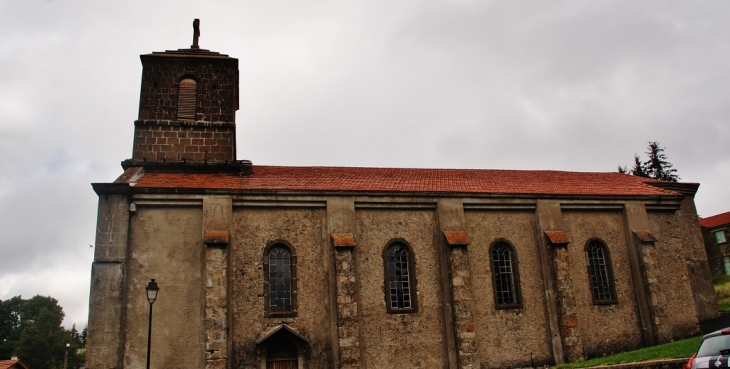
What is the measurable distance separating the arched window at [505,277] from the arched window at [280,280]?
292 inches

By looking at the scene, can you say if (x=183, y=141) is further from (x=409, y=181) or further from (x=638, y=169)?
(x=638, y=169)

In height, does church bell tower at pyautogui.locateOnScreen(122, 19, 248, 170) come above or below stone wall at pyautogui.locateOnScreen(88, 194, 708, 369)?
above

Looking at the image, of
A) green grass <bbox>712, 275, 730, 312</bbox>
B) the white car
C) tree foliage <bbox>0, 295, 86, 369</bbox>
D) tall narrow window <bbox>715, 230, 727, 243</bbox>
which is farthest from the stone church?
tree foliage <bbox>0, 295, 86, 369</bbox>

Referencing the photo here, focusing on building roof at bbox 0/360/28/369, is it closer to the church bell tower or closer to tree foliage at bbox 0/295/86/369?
the church bell tower

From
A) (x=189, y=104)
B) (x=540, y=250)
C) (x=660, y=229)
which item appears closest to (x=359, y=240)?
(x=540, y=250)

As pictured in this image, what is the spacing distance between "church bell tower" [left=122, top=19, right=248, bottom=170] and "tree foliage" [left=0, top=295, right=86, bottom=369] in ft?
159

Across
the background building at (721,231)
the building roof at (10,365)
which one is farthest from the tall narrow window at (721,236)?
the building roof at (10,365)

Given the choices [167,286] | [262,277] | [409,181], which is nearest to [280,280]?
[262,277]

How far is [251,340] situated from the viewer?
721 inches

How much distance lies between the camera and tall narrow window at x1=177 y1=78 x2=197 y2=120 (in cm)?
2338

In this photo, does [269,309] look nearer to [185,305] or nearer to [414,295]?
[185,305]

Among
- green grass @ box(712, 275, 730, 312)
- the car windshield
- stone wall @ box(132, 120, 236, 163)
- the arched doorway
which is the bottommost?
the car windshield

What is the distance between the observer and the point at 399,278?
66.5 ft

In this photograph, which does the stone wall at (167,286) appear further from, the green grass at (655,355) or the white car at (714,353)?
the white car at (714,353)
